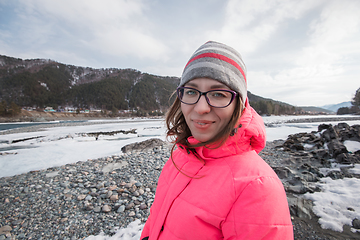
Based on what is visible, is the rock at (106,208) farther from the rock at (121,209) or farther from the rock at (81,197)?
the rock at (81,197)

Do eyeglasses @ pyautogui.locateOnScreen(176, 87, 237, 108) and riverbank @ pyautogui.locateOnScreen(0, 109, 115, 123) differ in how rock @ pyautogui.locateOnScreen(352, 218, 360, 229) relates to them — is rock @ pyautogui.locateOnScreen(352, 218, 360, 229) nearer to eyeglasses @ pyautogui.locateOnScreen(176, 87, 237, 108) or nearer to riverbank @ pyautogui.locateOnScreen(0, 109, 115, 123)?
eyeglasses @ pyautogui.locateOnScreen(176, 87, 237, 108)

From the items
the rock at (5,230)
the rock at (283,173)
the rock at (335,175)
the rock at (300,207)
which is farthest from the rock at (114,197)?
the rock at (335,175)

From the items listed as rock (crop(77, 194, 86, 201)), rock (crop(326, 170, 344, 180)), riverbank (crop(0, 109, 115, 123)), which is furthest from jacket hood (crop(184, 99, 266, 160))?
riverbank (crop(0, 109, 115, 123))

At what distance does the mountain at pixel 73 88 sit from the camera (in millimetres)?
92625

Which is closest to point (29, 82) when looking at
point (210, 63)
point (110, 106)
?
point (110, 106)

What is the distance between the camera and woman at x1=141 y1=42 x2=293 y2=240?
746 millimetres

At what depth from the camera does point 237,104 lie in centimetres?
103

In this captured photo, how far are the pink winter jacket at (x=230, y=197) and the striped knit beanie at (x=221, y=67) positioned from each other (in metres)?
0.23

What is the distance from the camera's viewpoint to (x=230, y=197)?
824 millimetres

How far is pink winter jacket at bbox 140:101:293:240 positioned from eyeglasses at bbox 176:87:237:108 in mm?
162

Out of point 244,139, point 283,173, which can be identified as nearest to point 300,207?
point 283,173

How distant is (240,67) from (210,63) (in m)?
0.26

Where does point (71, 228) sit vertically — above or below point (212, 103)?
below

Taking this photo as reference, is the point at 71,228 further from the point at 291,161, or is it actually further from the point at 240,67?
the point at 291,161
